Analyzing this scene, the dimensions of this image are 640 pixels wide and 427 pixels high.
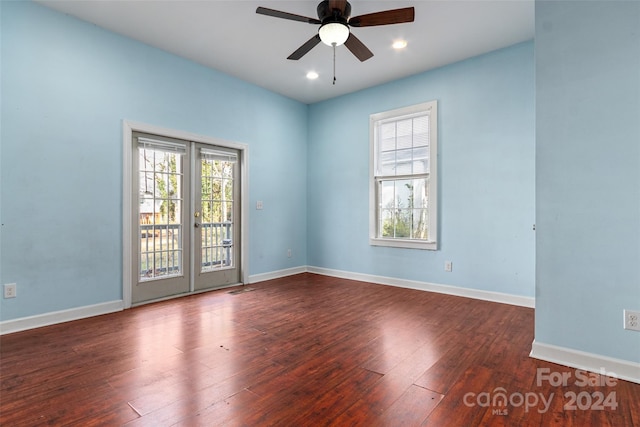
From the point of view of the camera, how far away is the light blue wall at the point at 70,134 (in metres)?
2.91

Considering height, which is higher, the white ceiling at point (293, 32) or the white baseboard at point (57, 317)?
the white ceiling at point (293, 32)

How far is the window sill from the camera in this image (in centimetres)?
441

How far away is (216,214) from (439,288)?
10.7 ft

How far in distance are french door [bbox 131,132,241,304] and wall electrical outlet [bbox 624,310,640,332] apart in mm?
4254

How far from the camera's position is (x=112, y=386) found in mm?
2000

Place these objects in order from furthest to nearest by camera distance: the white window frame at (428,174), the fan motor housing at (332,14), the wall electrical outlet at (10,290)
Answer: the white window frame at (428,174) < the wall electrical outlet at (10,290) < the fan motor housing at (332,14)

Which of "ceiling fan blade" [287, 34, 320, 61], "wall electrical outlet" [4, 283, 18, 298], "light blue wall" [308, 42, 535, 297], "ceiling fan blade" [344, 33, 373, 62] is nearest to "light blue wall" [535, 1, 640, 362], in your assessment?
"ceiling fan blade" [344, 33, 373, 62]

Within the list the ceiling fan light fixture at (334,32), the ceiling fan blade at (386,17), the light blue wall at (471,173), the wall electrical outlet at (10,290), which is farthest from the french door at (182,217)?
the ceiling fan blade at (386,17)

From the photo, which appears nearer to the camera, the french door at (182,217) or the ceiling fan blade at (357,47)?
the ceiling fan blade at (357,47)

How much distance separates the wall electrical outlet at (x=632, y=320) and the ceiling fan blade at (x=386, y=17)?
2.59m

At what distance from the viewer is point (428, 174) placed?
446 cm

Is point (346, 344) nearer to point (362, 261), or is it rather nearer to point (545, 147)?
point (545, 147)

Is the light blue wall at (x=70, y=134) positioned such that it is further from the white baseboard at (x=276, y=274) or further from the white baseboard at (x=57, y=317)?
the white baseboard at (x=276, y=274)

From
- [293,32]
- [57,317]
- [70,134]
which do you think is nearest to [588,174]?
[293,32]
